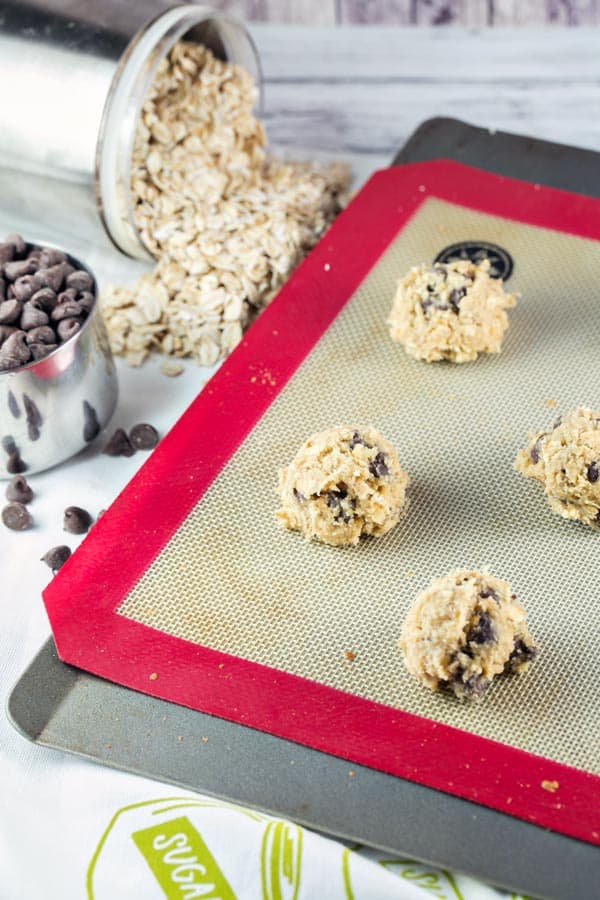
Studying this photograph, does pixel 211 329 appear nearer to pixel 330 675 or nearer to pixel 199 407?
pixel 199 407

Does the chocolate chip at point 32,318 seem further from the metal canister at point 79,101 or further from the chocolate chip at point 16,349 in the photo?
the metal canister at point 79,101

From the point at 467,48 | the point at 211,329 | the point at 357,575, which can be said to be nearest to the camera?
the point at 357,575

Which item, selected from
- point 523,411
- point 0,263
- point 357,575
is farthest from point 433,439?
point 0,263

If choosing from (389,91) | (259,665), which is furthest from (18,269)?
(389,91)

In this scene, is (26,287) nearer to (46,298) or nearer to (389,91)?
(46,298)

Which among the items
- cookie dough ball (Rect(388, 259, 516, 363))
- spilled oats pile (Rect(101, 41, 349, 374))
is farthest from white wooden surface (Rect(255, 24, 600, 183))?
cookie dough ball (Rect(388, 259, 516, 363))

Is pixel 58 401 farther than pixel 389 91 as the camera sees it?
No
